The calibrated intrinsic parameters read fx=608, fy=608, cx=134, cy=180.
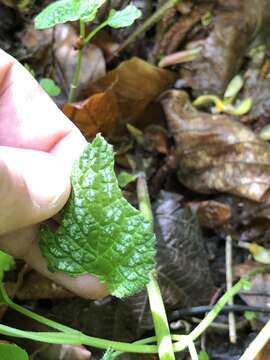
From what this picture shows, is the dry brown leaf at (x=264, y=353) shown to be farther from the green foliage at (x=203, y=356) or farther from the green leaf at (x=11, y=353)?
the green leaf at (x=11, y=353)

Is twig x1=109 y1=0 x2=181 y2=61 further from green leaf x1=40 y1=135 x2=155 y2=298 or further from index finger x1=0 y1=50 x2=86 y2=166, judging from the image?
green leaf x1=40 y1=135 x2=155 y2=298

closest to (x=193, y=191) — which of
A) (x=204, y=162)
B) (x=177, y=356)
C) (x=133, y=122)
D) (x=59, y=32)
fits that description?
(x=204, y=162)

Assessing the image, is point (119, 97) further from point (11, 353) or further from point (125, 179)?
point (11, 353)

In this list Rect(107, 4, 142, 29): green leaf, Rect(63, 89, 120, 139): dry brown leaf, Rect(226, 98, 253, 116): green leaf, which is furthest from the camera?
Rect(226, 98, 253, 116): green leaf

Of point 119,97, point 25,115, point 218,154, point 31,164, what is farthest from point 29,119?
point 218,154

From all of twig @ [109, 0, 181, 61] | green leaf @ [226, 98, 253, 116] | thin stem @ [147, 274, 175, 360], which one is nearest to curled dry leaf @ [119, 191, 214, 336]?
thin stem @ [147, 274, 175, 360]

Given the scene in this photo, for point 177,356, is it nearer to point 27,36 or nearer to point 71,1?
point 71,1
